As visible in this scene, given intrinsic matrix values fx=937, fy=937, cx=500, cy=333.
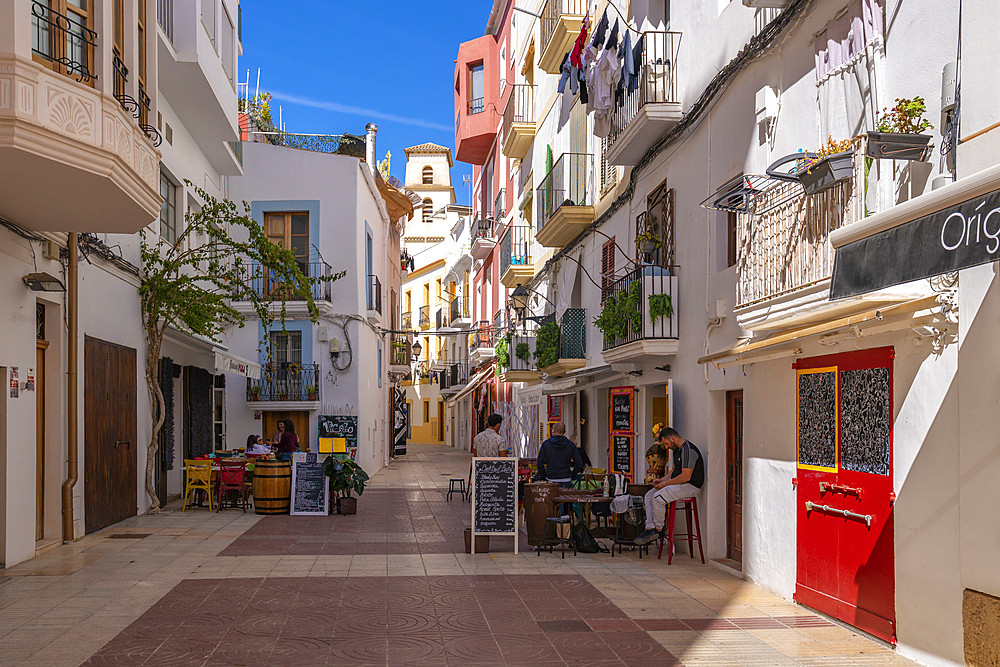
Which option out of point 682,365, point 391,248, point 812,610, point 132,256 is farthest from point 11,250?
point 391,248

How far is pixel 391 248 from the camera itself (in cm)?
3594

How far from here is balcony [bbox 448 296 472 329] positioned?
4388 centimetres

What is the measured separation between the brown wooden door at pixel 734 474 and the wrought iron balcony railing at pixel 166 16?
10106mm

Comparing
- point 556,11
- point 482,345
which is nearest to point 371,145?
point 482,345

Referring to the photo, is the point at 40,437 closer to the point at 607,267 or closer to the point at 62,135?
the point at 62,135

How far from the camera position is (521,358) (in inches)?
909

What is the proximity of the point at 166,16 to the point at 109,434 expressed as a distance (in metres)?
6.47

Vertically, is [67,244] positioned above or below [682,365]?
above

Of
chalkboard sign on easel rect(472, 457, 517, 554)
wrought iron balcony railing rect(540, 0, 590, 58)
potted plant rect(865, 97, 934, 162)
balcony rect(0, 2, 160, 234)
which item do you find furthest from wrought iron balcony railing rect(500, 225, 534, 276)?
potted plant rect(865, 97, 934, 162)

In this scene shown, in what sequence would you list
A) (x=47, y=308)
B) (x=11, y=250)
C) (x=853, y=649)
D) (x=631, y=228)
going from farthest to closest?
1. (x=631, y=228)
2. (x=47, y=308)
3. (x=11, y=250)
4. (x=853, y=649)

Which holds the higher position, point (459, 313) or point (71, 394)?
point (459, 313)

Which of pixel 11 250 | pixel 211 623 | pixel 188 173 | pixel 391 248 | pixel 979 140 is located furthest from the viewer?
pixel 391 248

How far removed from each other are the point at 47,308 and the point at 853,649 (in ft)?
32.0

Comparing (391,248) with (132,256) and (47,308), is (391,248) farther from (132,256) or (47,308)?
(47,308)
